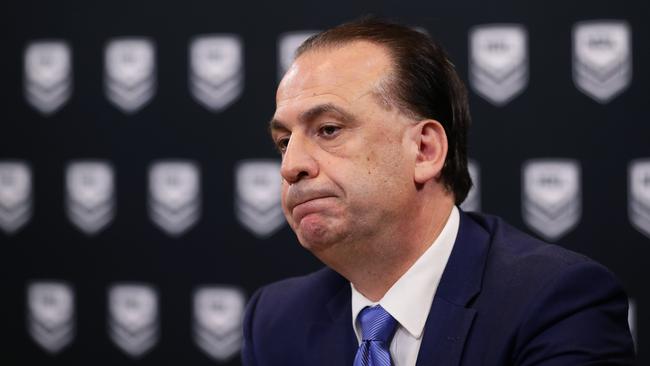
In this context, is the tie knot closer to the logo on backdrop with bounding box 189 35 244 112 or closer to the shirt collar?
the shirt collar

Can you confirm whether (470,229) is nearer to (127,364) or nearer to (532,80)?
(532,80)

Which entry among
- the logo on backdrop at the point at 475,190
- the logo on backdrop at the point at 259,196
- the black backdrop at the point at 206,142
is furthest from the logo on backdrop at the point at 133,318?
the logo on backdrop at the point at 475,190

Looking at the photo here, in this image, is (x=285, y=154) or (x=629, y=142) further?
(x=629, y=142)

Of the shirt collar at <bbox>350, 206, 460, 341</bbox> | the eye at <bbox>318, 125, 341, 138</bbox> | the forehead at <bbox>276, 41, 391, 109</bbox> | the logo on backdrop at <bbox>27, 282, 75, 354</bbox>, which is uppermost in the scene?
the forehead at <bbox>276, 41, 391, 109</bbox>

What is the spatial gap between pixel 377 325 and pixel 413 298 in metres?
0.08

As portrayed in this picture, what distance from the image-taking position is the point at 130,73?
275 centimetres

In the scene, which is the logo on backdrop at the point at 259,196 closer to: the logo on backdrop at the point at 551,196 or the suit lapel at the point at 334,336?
the logo on backdrop at the point at 551,196

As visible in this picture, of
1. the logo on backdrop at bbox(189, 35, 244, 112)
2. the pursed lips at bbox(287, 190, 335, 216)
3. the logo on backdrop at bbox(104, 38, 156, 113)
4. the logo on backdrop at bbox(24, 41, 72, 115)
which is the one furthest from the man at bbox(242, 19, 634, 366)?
the logo on backdrop at bbox(24, 41, 72, 115)

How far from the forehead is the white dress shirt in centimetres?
32

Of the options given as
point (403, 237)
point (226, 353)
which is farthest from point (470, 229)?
point (226, 353)

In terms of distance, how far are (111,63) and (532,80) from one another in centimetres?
138

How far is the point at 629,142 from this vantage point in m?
2.18

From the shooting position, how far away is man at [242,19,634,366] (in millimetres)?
1334

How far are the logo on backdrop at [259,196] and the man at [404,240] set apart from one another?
0.96 m
